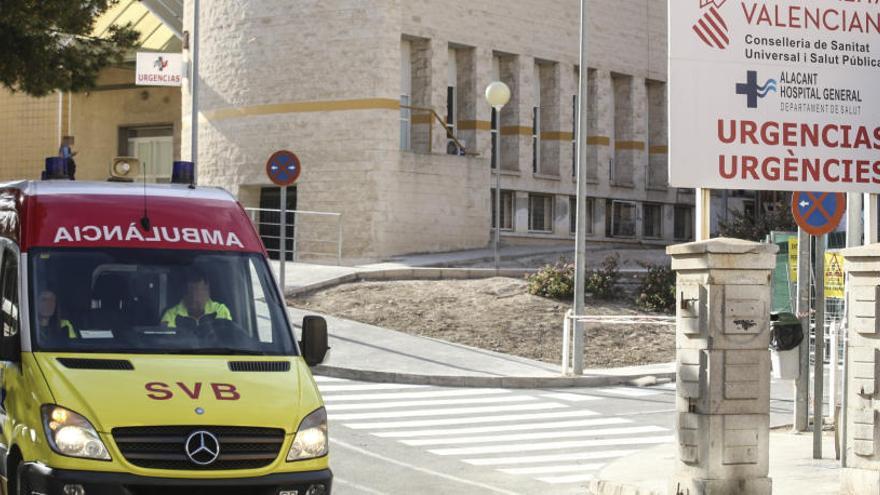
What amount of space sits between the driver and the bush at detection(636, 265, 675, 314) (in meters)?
20.3

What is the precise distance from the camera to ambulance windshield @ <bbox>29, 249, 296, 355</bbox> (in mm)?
9820

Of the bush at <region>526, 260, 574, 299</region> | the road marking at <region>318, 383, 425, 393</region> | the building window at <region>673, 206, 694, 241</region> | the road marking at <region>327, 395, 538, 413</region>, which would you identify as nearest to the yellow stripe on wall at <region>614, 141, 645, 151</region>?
the building window at <region>673, 206, 694, 241</region>

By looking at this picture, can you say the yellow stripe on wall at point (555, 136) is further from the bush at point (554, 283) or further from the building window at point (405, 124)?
the bush at point (554, 283)

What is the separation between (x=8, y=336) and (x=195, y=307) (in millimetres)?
1168

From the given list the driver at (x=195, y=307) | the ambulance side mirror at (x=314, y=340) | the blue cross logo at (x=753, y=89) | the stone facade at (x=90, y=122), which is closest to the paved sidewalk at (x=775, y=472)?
the blue cross logo at (x=753, y=89)

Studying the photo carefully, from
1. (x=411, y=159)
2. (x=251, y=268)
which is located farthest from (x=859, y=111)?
(x=411, y=159)

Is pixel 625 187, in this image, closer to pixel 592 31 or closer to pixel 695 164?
pixel 592 31

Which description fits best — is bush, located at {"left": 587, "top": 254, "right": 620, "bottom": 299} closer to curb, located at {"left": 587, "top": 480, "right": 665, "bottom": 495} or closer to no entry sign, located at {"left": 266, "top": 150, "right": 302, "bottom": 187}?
no entry sign, located at {"left": 266, "top": 150, "right": 302, "bottom": 187}

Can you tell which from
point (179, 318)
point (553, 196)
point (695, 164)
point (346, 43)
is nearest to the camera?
point (179, 318)

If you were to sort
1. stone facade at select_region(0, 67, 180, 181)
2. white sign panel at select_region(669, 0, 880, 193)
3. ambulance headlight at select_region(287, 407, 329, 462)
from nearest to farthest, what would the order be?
ambulance headlight at select_region(287, 407, 329, 462), white sign panel at select_region(669, 0, 880, 193), stone facade at select_region(0, 67, 180, 181)

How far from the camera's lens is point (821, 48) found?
14133 mm

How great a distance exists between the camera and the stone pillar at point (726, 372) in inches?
515

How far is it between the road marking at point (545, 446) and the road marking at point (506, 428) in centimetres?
93

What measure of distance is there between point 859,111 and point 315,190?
2508 centimetres
